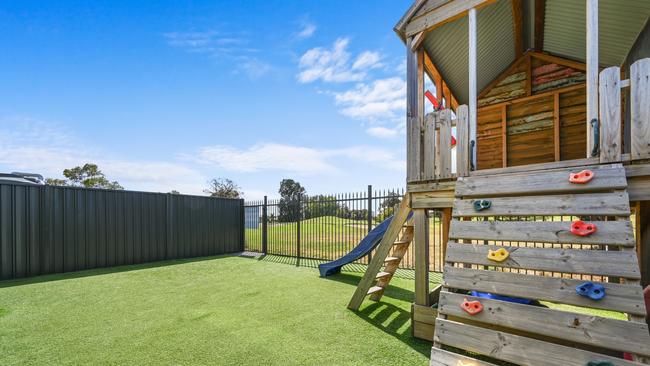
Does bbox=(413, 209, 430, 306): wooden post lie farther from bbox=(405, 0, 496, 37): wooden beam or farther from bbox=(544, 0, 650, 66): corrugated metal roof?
bbox=(544, 0, 650, 66): corrugated metal roof

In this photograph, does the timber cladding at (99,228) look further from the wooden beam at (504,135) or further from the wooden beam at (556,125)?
the wooden beam at (556,125)

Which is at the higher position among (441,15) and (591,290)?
(441,15)

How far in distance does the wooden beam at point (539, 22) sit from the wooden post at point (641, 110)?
277cm

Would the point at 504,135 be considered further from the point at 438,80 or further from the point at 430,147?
the point at 430,147

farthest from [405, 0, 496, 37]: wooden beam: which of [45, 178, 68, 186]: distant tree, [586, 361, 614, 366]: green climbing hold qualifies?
[45, 178, 68, 186]: distant tree

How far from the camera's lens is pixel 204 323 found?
3.73 meters

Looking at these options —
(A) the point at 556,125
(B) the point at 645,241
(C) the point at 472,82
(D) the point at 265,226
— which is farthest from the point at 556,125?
(D) the point at 265,226

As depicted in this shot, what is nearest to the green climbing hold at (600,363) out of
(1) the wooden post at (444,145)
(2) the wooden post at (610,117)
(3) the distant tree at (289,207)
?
(2) the wooden post at (610,117)

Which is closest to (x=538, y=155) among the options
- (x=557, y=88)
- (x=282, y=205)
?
(x=557, y=88)

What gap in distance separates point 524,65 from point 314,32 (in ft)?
17.1

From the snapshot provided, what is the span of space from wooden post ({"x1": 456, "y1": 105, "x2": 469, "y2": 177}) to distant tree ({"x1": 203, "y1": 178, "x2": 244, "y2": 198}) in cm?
2993

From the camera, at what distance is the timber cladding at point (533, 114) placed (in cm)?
487

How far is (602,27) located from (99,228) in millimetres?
11674

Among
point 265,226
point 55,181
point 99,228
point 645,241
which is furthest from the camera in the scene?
point 55,181
